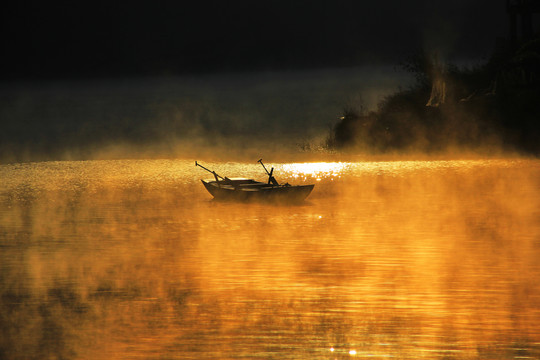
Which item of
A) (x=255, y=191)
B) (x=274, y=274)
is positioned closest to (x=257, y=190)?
(x=255, y=191)

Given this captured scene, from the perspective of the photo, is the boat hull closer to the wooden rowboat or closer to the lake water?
the wooden rowboat

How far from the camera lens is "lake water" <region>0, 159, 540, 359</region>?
1581 centimetres

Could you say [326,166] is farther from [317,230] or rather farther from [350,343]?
[350,343]

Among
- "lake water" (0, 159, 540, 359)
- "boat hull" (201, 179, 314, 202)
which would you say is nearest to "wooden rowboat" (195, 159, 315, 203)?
"boat hull" (201, 179, 314, 202)

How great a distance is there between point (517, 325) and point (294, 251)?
10218 mm

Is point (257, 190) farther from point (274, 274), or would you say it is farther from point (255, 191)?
point (274, 274)

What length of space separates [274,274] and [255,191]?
14839 millimetres

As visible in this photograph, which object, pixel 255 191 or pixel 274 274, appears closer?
pixel 274 274

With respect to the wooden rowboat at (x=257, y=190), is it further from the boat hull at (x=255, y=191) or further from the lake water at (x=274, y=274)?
the lake water at (x=274, y=274)

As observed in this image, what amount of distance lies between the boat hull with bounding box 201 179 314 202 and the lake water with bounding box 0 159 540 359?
0.60 meters

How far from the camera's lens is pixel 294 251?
2603cm

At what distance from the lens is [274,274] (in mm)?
22156

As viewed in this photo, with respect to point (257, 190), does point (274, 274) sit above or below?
below

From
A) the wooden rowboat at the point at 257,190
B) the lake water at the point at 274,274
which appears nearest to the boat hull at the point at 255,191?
the wooden rowboat at the point at 257,190
